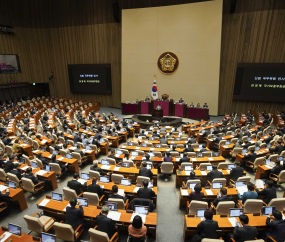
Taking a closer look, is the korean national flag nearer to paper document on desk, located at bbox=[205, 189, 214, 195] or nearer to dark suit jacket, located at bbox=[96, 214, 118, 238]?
paper document on desk, located at bbox=[205, 189, 214, 195]

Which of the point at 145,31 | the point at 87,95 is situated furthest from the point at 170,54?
the point at 87,95

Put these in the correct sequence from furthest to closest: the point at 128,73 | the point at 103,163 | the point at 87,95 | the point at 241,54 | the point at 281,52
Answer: the point at 87,95
the point at 128,73
the point at 241,54
the point at 281,52
the point at 103,163

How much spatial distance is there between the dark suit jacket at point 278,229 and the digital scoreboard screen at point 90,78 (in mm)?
20840

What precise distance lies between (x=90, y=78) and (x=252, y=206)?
21727 millimetres

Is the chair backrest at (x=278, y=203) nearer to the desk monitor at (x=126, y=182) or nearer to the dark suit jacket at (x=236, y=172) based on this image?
the dark suit jacket at (x=236, y=172)

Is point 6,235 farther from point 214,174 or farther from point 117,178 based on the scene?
point 214,174

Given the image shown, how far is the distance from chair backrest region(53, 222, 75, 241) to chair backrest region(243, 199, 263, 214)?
4.40m

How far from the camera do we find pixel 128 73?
2122cm

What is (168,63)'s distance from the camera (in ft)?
65.0

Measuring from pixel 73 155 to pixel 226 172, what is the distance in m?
6.46

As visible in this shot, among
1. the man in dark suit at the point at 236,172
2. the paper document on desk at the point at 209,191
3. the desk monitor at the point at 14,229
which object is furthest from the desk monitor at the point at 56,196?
the man in dark suit at the point at 236,172

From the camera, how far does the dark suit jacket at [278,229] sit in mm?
4141

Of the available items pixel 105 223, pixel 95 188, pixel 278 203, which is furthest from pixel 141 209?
pixel 278 203

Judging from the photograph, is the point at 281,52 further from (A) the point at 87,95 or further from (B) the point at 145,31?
(A) the point at 87,95
